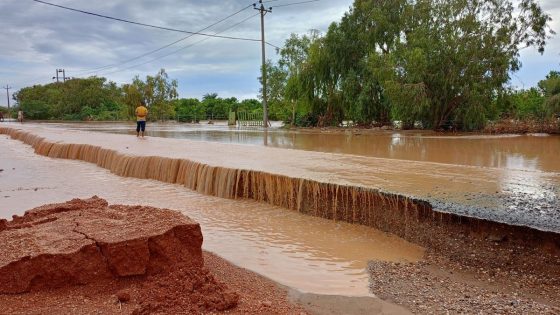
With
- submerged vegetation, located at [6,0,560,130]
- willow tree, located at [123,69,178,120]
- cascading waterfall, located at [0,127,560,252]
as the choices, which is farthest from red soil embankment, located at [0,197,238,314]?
willow tree, located at [123,69,178,120]

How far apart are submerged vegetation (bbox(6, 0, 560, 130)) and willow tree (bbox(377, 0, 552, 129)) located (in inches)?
1.8

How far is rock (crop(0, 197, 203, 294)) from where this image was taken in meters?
3.56

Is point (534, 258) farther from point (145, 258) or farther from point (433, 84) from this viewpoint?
point (433, 84)

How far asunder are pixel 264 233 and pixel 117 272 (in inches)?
111

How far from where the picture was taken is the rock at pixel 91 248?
11.7 feet

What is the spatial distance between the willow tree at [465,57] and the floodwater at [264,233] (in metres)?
15.0

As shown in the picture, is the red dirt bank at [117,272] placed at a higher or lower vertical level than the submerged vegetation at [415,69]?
lower

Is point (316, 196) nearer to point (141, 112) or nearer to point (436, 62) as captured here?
point (141, 112)

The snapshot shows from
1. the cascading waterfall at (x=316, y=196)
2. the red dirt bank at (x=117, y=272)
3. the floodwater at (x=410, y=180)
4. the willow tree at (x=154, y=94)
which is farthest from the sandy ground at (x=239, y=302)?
the willow tree at (x=154, y=94)

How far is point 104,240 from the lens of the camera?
12.6ft

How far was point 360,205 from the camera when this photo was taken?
6625 millimetres

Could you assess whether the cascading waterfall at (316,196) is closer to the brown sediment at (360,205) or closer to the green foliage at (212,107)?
the brown sediment at (360,205)

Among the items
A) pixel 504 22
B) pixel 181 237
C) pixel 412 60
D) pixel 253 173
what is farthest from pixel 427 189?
pixel 504 22

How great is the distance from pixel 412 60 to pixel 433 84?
1775mm
